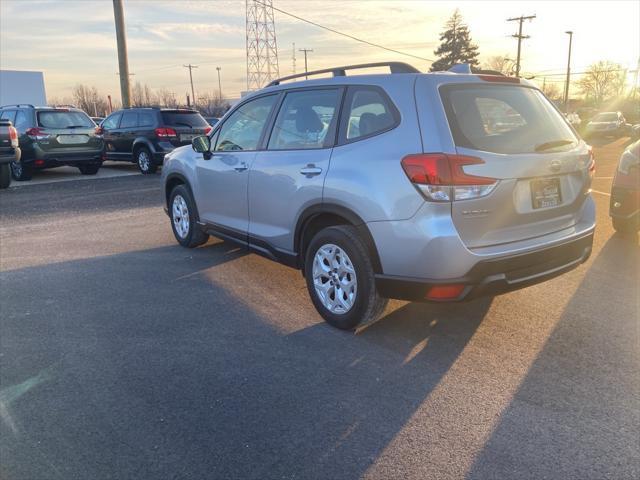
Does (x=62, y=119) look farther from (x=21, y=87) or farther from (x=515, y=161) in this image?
(x=21, y=87)

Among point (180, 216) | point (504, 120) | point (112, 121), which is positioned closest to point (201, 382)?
point (504, 120)

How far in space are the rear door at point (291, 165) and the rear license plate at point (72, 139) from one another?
31.6 feet

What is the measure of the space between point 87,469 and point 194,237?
3.85 meters

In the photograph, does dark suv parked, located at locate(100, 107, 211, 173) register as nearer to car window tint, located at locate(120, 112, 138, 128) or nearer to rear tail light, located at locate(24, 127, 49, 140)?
car window tint, located at locate(120, 112, 138, 128)

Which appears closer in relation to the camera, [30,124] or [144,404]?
[144,404]

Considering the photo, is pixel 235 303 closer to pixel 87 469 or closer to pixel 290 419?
pixel 290 419

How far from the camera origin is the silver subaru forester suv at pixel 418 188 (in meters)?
3.17

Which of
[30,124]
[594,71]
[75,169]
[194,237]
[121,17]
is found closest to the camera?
[194,237]

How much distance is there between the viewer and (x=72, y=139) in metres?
12.6

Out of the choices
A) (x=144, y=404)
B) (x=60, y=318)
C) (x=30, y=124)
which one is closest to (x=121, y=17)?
(x=30, y=124)

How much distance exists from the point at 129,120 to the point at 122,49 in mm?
5891

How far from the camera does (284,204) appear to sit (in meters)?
4.26

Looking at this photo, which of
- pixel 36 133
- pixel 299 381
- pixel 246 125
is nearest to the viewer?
pixel 299 381

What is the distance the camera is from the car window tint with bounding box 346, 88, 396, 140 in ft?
11.5
